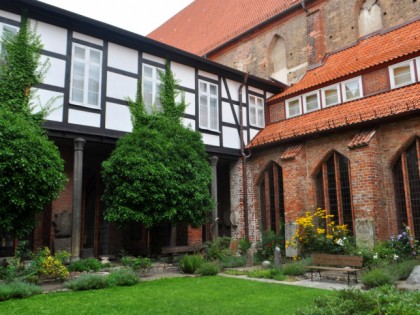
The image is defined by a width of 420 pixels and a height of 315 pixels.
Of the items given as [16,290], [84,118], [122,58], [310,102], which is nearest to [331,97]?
[310,102]

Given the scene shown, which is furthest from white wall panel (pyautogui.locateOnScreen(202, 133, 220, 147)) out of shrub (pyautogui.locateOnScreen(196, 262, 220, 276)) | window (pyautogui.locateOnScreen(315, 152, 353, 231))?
shrub (pyautogui.locateOnScreen(196, 262, 220, 276))

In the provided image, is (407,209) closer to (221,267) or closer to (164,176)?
(221,267)

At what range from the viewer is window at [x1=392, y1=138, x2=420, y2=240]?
38.8 ft

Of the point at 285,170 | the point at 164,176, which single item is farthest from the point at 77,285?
the point at 285,170

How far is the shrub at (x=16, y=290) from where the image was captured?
761cm

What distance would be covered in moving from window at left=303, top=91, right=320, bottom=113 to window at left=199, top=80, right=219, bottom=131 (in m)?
3.59

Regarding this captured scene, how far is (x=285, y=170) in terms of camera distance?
1464 centimetres

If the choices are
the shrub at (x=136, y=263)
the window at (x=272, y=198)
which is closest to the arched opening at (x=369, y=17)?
the window at (x=272, y=198)

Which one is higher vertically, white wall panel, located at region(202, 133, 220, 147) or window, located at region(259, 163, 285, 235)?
white wall panel, located at region(202, 133, 220, 147)

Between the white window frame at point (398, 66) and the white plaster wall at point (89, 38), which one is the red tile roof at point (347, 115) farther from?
the white plaster wall at point (89, 38)

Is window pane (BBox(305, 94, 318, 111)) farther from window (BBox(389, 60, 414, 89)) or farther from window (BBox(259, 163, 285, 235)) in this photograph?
window (BBox(389, 60, 414, 89))

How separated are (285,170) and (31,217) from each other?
8748 mm

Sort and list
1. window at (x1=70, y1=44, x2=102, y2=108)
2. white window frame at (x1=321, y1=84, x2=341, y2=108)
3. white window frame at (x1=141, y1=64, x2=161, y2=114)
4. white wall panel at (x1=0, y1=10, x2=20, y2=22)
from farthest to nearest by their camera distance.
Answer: white window frame at (x1=321, y1=84, x2=341, y2=108) → white window frame at (x1=141, y1=64, x2=161, y2=114) → window at (x1=70, y1=44, x2=102, y2=108) → white wall panel at (x1=0, y1=10, x2=20, y2=22)

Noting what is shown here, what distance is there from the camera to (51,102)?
1130 cm
